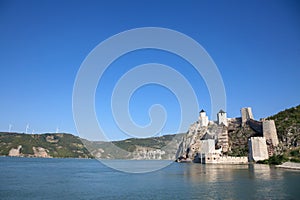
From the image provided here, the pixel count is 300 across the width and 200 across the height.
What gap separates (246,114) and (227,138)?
7222 mm

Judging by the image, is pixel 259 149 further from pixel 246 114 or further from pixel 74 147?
pixel 74 147

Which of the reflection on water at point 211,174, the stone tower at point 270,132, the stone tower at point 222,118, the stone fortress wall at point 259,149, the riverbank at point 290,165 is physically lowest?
the reflection on water at point 211,174

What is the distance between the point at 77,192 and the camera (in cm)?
1797

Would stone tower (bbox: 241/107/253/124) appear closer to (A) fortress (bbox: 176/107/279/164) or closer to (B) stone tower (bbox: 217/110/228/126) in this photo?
(A) fortress (bbox: 176/107/279/164)

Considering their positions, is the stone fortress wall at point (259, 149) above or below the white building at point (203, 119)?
below

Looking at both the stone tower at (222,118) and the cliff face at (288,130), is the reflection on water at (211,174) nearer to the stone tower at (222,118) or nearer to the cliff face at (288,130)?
the cliff face at (288,130)

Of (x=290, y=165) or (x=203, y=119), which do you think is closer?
(x=290, y=165)

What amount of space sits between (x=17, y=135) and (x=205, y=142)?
4184 inches

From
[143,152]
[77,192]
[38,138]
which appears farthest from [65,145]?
[77,192]

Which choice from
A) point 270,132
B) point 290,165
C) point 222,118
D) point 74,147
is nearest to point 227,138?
point 222,118

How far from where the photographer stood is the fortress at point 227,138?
4888 centimetres

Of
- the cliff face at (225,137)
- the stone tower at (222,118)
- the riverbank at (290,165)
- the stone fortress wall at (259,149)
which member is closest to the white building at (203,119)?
the cliff face at (225,137)

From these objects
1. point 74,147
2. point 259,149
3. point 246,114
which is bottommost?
point 259,149

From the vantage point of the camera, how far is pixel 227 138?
2395 inches
